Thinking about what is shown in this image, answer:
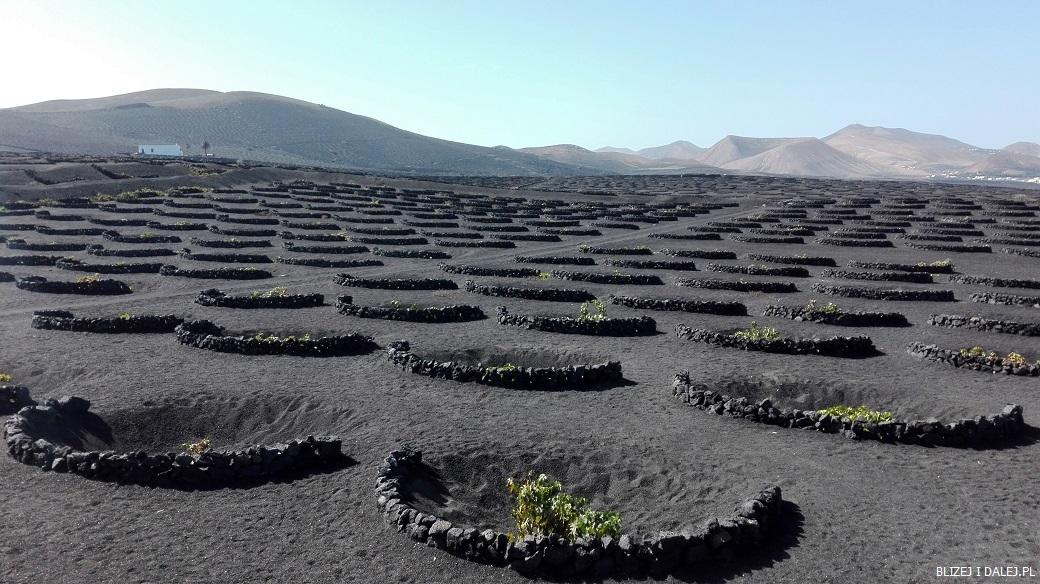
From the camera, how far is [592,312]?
25641mm

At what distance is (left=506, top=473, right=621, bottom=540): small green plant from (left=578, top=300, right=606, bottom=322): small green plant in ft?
40.0

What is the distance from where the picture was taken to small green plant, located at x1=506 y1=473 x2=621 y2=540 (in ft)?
30.9

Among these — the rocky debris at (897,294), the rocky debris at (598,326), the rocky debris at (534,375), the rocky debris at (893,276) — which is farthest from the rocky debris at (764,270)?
the rocky debris at (534,375)

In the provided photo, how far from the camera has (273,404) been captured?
15578mm

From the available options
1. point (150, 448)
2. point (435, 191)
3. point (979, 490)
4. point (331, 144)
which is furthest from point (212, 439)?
point (331, 144)

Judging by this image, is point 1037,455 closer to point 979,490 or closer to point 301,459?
point 979,490

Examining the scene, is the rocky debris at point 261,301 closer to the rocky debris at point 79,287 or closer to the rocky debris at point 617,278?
the rocky debris at point 79,287

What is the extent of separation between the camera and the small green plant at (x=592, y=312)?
877 inches

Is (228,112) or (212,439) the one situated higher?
(228,112)

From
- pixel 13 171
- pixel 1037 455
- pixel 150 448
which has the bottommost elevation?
pixel 150 448

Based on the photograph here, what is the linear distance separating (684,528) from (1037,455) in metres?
6.84

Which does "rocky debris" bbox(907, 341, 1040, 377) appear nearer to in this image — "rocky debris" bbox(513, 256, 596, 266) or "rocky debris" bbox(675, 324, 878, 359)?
"rocky debris" bbox(675, 324, 878, 359)

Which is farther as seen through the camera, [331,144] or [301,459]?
[331,144]

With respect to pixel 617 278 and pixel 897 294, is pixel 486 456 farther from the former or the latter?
pixel 897 294
